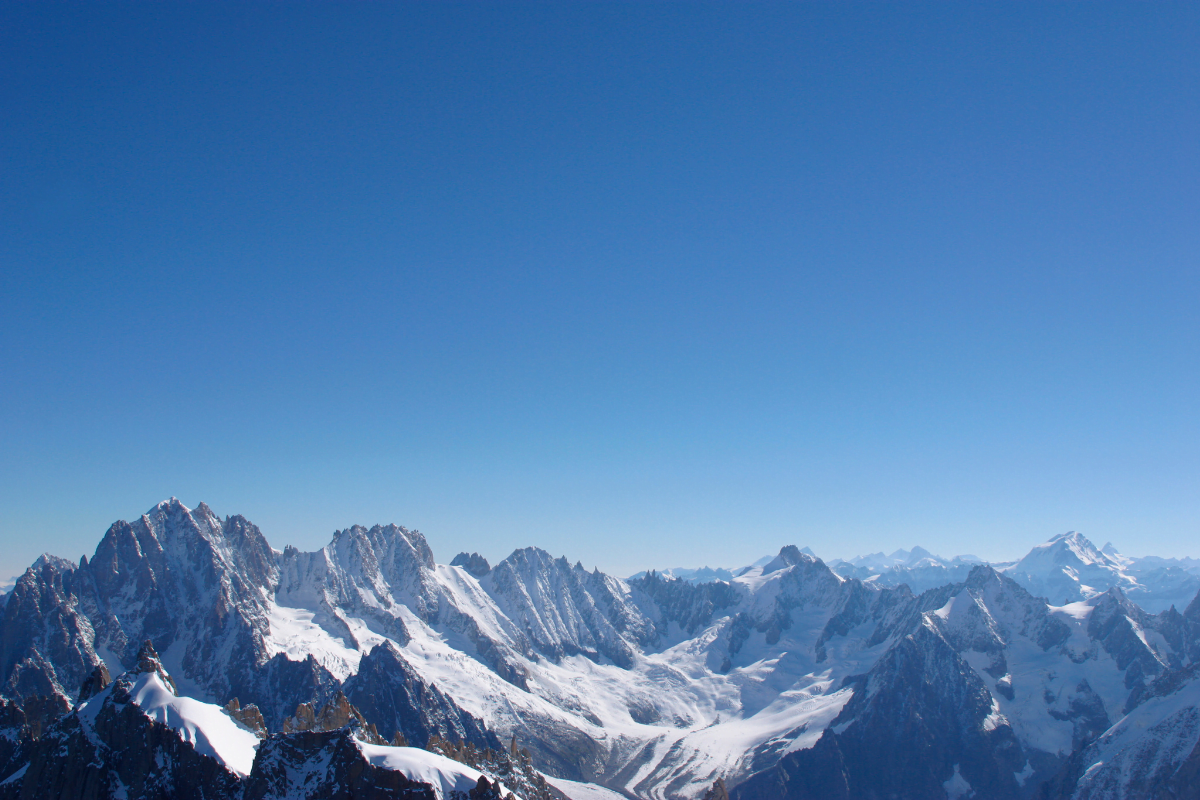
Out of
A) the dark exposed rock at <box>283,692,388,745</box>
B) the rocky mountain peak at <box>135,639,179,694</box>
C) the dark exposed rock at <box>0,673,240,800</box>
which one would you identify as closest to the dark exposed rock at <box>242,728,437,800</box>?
the dark exposed rock at <box>0,673,240,800</box>

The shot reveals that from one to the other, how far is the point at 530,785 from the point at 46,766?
230ft

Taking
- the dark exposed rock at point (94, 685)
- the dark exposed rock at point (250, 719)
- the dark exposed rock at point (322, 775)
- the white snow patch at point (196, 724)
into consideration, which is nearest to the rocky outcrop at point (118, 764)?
the white snow patch at point (196, 724)

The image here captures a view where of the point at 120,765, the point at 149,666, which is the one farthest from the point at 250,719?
the point at 120,765

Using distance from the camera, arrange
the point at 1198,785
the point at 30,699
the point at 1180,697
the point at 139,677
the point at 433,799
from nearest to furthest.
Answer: the point at 433,799 → the point at 139,677 → the point at 30,699 → the point at 1198,785 → the point at 1180,697

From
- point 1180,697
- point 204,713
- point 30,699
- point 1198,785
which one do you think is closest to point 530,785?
point 204,713

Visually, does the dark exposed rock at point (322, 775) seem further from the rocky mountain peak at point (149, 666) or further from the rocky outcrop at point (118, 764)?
the rocky mountain peak at point (149, 666)

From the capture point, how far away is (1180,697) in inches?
7643

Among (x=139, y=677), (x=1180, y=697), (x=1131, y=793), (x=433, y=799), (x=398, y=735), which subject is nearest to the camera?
(x=433, y=799)

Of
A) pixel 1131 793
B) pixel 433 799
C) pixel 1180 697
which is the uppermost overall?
pixel 433 799

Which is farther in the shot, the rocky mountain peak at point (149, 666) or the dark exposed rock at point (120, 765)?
the rocky mountain peak at point (149, 666)

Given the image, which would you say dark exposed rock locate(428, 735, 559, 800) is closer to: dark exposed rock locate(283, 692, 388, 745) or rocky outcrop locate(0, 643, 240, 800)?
dark exposed rock locate(283, 692, 388, 745)

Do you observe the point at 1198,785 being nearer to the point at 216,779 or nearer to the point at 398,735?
the point at 398,735

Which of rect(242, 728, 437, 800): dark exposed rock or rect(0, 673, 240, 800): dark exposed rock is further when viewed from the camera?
rect(0, 673, 240, 800): dark exposed rock

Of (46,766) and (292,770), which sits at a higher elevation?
(46,766)
